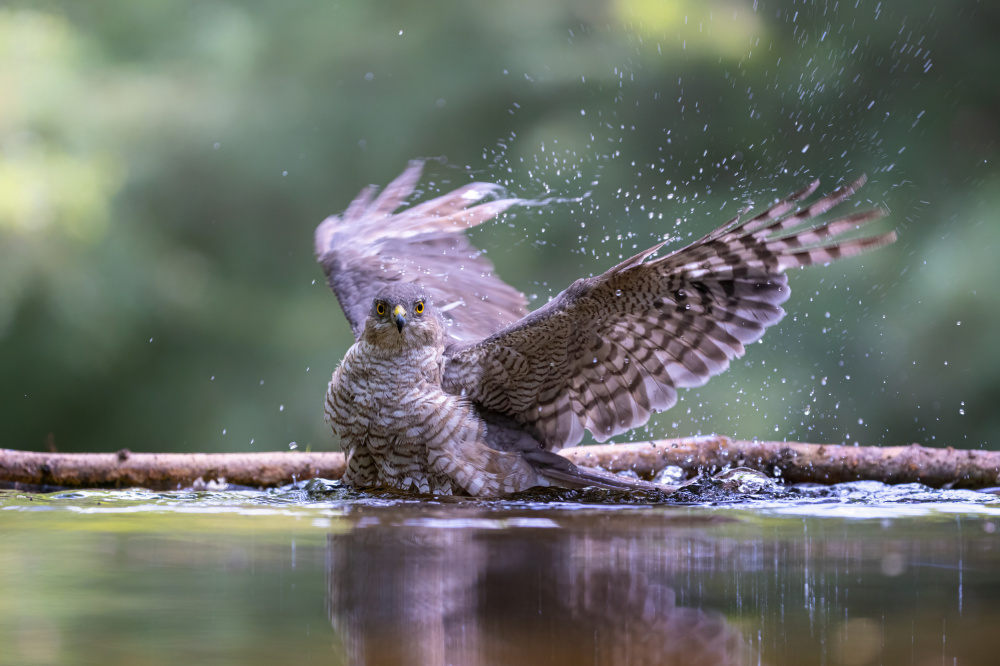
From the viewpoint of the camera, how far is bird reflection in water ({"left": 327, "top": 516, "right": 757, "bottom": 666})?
42.0 inches

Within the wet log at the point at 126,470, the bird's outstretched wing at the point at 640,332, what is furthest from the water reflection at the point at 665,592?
the wet log at the point at 126,470

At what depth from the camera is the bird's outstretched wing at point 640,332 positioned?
269 centimetres

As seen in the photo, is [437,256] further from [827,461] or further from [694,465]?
[827,461]

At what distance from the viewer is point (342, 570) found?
5.09 ft

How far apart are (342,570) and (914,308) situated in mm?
4527

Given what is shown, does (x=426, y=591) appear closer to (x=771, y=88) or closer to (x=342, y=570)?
(x=342, y=570)

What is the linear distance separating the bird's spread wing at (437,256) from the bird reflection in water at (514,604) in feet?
6.85

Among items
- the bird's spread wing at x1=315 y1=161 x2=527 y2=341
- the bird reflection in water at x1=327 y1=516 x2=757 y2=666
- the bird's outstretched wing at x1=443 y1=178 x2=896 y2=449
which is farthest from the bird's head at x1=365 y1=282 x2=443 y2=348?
the bird reflection in water at x1=327 y1=516 x2=757 y2=666

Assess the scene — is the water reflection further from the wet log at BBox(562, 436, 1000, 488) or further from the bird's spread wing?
the bird's spread wing

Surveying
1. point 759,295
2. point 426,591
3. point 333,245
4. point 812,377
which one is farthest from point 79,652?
point 812,377

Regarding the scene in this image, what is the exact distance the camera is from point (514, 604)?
1.31 m

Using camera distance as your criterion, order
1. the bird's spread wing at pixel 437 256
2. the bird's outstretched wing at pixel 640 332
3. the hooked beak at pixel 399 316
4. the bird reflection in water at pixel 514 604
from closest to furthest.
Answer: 1. the bird reflection in water at pixel 514 604
2. the bird's outstretched wing at pixel 640 332
3. the hooked beak at pixel 399 316
4. the bird's spread wing at pixel 437 256

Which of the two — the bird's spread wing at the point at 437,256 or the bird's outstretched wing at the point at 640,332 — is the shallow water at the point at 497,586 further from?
the bird's spread wing at the point at 437,256

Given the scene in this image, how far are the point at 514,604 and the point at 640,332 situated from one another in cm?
179
